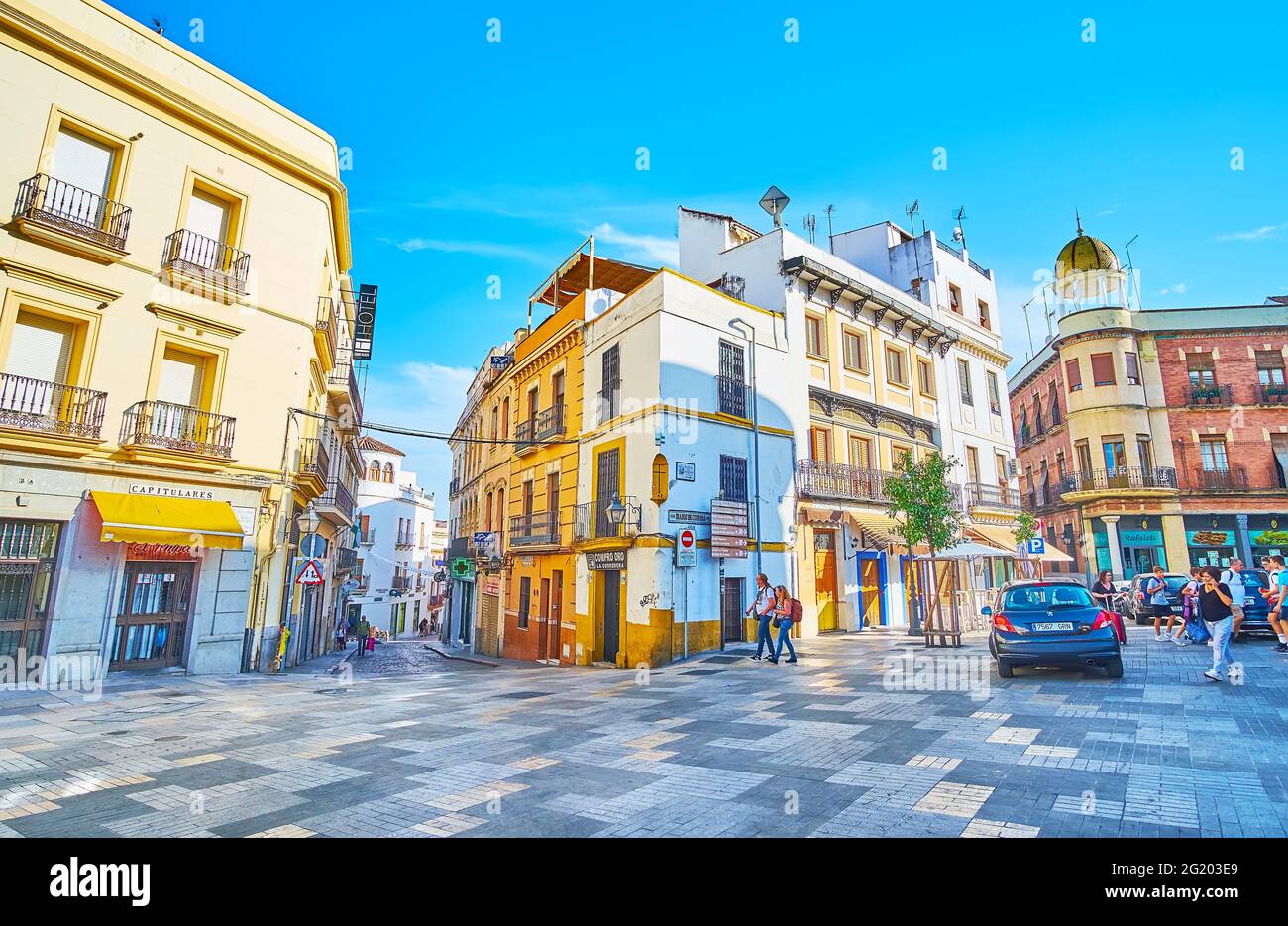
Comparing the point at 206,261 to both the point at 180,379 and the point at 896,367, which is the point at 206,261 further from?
the point at 896,367

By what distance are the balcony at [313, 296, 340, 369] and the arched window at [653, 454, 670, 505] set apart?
992cm

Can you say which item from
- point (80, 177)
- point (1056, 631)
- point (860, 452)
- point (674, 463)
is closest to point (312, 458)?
point (80, 177)

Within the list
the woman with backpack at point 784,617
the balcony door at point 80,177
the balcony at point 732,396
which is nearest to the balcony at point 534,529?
the balcony at point 732,396

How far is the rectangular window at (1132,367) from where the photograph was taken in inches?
1313

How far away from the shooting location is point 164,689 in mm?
11750

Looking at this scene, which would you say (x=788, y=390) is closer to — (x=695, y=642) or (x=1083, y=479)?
(x=695, y=642)

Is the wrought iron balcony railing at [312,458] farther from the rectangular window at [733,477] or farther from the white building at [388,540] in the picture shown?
the white building at [388,540]

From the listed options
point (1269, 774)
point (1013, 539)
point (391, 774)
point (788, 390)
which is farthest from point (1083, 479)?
point (391, 774)

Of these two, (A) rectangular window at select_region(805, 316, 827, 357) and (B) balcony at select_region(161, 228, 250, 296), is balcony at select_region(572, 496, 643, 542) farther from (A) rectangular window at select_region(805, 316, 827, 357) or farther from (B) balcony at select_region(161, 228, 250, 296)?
(B) balcony at select_region(161, 228, 250, 296)

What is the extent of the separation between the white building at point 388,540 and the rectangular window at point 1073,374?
148 ft

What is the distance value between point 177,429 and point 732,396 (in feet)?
46.1

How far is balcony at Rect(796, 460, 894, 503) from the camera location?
2048cm

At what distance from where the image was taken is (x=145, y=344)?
44.3 feet

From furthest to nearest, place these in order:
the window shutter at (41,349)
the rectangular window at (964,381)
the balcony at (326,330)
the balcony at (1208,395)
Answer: the balcony at (1208,395), the rectangular window at (964,381), the balcony at (326,330), the window shutter at (41,349)
